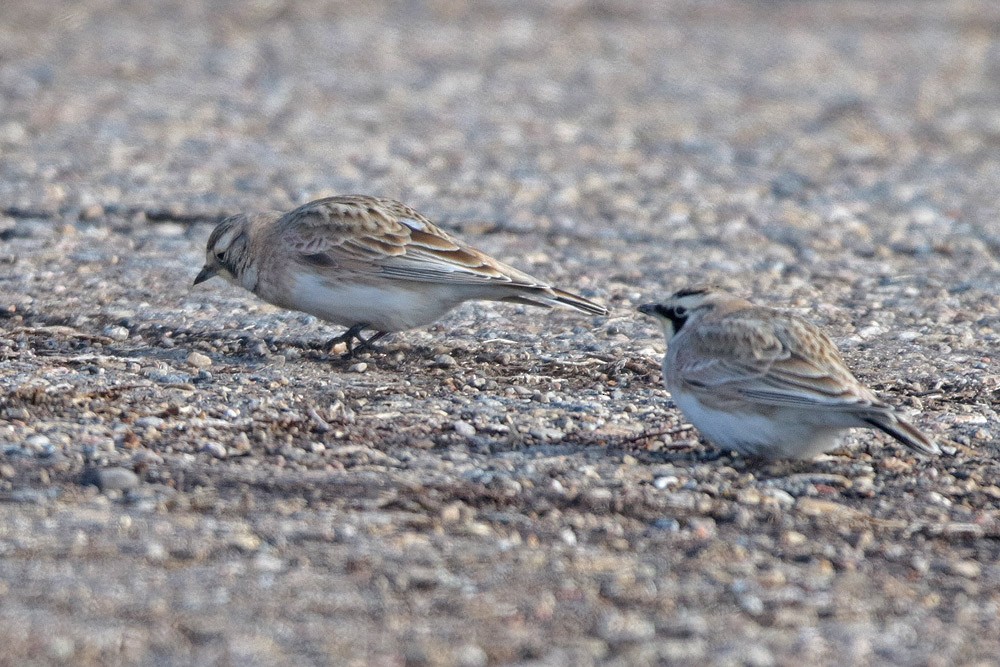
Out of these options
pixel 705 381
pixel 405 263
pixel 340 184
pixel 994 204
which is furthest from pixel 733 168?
pixel 705 381

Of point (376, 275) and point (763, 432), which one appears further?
point (376, 275)

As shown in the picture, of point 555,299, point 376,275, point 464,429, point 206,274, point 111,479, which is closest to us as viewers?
point 111,479

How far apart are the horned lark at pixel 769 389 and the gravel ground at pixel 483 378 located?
0.18 meters

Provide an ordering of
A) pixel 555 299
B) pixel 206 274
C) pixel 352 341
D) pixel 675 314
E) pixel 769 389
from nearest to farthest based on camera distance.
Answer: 1. pixel 769 389
2. pixel 675 314
3. pixel 555 299
4. pixel 352 341
5. pixel 206 274

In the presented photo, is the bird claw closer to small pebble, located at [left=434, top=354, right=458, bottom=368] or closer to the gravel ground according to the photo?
the gravel ground

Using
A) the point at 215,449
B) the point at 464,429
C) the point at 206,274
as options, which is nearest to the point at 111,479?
the point at 215,449

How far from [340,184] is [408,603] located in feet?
24.2

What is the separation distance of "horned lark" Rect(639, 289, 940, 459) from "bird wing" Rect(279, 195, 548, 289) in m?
1.37

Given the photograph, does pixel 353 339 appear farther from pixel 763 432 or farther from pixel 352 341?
pixel 763 432

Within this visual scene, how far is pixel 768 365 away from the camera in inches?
233

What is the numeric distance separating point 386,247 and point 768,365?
236 centimetres

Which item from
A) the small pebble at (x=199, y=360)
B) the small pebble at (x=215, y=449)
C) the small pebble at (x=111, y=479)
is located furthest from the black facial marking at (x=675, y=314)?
the small pebble at (x=111, y=479)

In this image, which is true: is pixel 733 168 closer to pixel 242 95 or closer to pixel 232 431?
pixel 242 95

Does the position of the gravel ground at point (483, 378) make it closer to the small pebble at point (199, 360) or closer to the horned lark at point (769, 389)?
the small pebble at point (199, 360)
